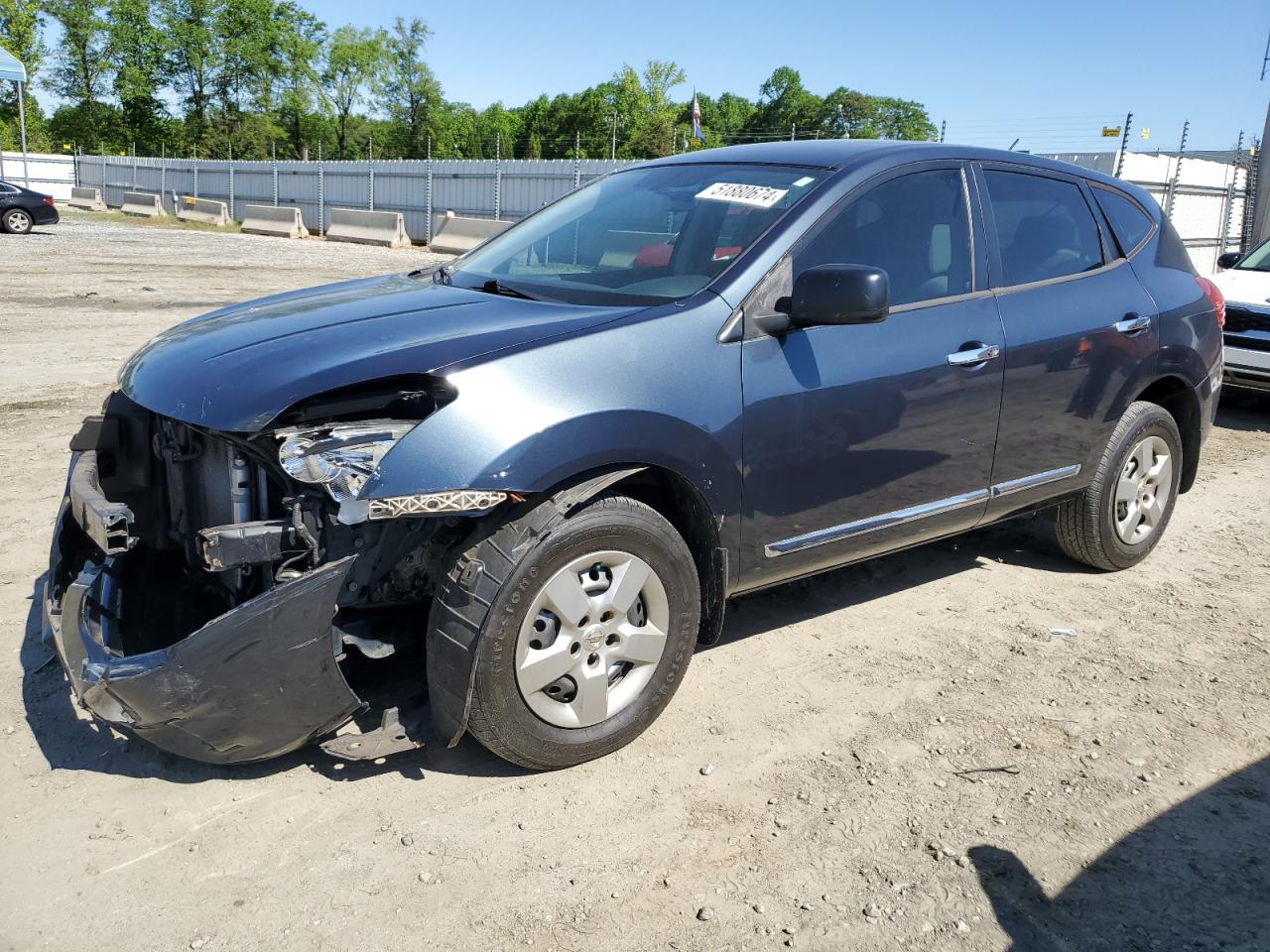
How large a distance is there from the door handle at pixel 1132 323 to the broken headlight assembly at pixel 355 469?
10.1ft

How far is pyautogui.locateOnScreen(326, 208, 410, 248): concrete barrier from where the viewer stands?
26828 millimetres

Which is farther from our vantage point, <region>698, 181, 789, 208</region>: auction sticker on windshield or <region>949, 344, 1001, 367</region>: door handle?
<region>949, 344, 1001, 367</region>: door handle

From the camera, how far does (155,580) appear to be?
3.39 metres

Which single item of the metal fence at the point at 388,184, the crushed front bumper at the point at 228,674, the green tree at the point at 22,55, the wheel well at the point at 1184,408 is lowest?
the crushed front bumper at the point at 228,674

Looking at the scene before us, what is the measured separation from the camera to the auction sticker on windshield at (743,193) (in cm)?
369

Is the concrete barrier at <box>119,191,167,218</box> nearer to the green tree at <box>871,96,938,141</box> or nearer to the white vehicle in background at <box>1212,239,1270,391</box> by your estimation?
the white vehicle in background at <box>1212,239,1270,391</box>

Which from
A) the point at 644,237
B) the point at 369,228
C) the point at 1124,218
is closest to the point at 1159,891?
the point at 644,237

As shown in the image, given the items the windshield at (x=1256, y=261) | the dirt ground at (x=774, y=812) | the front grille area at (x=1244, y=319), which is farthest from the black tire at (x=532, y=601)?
the windshield at (x=1256, y=261)

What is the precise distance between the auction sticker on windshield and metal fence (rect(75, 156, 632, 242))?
639 inches

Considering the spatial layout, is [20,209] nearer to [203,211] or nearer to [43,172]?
[203,211]

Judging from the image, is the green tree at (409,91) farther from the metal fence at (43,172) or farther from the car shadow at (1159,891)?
the car shadow at (1159,891)

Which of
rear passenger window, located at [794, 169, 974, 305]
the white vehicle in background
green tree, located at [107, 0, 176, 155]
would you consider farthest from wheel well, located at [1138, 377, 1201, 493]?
green tree, located at [107, 0, 176, 155]

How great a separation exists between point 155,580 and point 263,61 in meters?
82.8

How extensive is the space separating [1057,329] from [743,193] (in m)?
1.46
